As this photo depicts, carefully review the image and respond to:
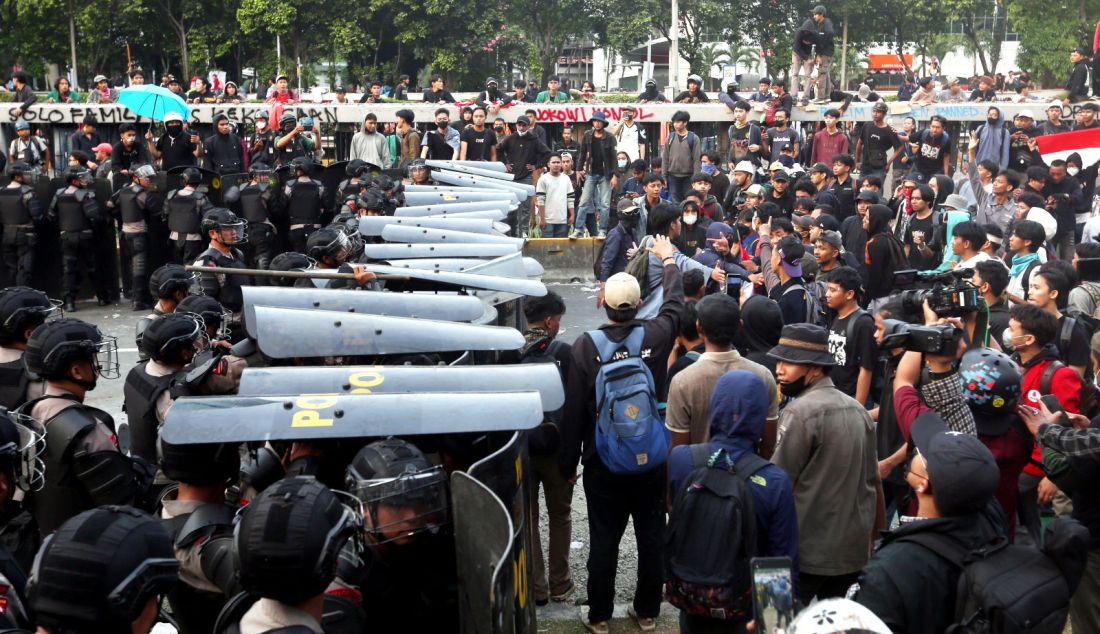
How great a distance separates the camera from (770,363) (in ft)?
20.5

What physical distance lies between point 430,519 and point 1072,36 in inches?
1949

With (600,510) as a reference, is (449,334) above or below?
above

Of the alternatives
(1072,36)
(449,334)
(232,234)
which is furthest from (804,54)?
(1072,36)

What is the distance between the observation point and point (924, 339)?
4.80 metres

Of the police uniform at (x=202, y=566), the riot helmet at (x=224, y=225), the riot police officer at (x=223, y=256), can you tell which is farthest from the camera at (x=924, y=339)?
the riot helmet at (x=224, y=225)

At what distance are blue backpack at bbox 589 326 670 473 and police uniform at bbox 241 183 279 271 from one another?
8.48 metres

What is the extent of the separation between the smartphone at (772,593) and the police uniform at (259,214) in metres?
10.5

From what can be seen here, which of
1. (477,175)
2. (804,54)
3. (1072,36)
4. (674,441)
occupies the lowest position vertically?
(674,441)

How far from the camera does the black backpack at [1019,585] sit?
10.2 ft

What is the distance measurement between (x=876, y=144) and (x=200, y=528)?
14.4 metres

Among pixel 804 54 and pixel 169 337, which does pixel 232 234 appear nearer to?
pixel 169 337

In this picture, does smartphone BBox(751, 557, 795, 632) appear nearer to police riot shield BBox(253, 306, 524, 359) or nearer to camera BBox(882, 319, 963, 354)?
police riot shield BBox(253, 306, 524, 359)

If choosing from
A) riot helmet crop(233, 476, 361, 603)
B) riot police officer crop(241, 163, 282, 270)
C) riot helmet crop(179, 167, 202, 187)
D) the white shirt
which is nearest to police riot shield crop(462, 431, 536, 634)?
riot helmet crop(233, 476, 361, 603)

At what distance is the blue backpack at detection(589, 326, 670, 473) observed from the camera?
5.18 meters
